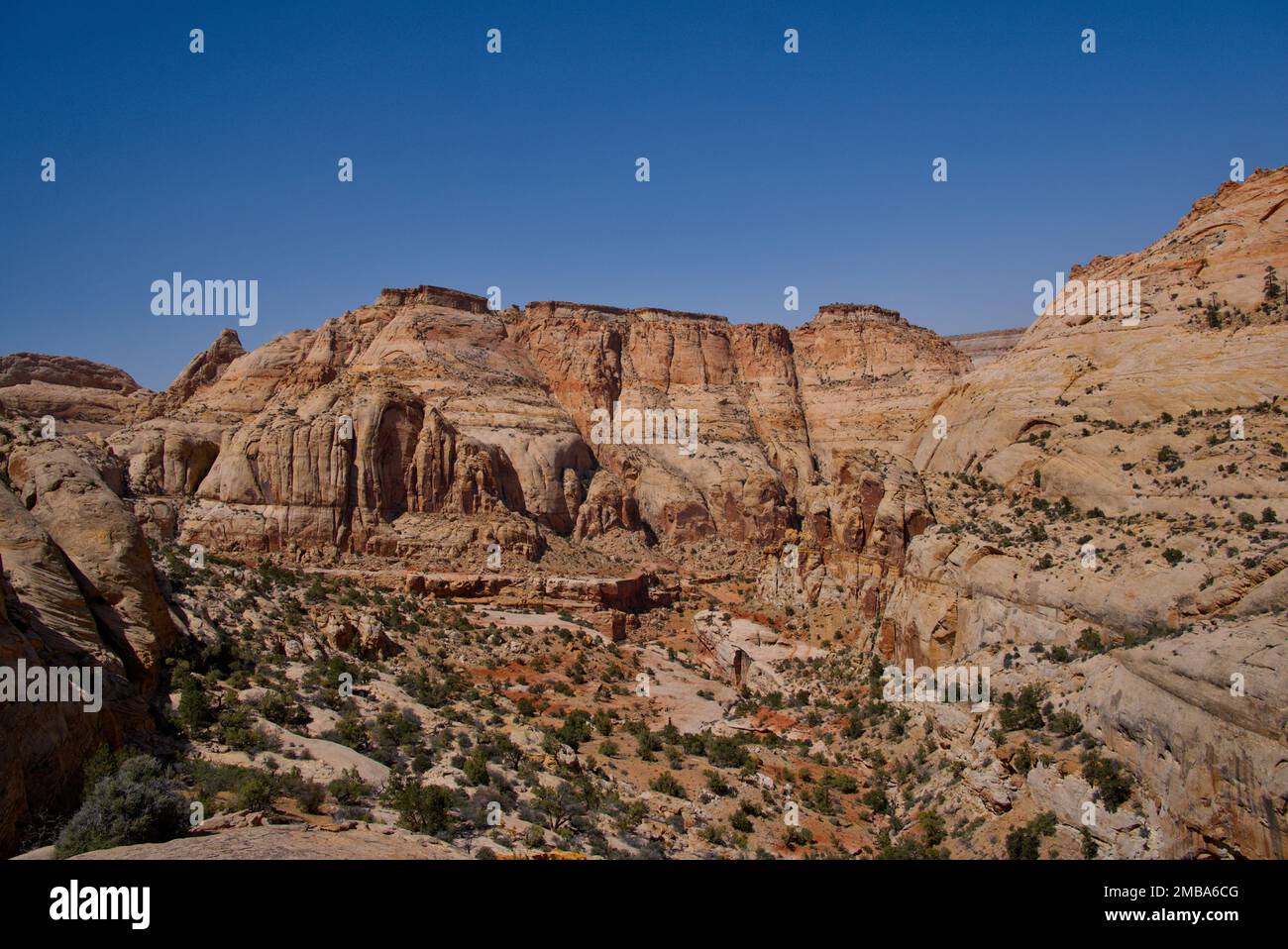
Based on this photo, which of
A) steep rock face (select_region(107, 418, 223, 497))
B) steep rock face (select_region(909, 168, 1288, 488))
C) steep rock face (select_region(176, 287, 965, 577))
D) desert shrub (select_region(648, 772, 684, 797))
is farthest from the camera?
steep rock face (select_region(107, 418, 223, 497))

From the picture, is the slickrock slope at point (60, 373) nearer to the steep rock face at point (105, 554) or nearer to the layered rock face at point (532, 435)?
the layered rock face at point (532, 435)

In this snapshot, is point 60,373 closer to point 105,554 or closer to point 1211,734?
point 105,554

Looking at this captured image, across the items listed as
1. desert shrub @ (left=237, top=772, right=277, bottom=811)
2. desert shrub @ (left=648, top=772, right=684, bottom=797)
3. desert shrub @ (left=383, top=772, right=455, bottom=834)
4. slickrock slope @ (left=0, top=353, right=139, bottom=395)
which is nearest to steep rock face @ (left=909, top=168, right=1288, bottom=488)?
desert shrub @ (left=648, top=772, right=684, bottom=797)

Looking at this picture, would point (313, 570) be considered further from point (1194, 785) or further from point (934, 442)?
point (1194, 785)

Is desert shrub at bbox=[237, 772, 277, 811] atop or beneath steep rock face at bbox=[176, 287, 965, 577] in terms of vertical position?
beneath

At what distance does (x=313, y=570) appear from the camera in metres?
48.2

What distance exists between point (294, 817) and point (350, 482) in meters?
39.4

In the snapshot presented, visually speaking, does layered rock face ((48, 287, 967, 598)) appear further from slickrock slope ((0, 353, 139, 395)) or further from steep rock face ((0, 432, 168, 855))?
steep rock face ((0, 432, 168, 855))

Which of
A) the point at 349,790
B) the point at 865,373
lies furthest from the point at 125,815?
the point at 865,373

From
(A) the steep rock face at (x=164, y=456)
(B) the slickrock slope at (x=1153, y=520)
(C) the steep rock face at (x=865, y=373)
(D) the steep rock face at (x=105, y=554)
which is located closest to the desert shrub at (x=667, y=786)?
(B) the slickrock slope at (x=1153, y=520)

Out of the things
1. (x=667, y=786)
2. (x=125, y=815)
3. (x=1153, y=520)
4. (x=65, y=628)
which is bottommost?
(x=667, y=786)

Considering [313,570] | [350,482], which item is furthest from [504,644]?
[350,482]

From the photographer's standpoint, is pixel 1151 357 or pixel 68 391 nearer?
pixel 1151 357

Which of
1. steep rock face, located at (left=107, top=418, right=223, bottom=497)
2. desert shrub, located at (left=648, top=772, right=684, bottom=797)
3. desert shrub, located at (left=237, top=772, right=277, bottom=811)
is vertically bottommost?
desert shrub, located at (left=648, top=772, right=684, bottom=797)
